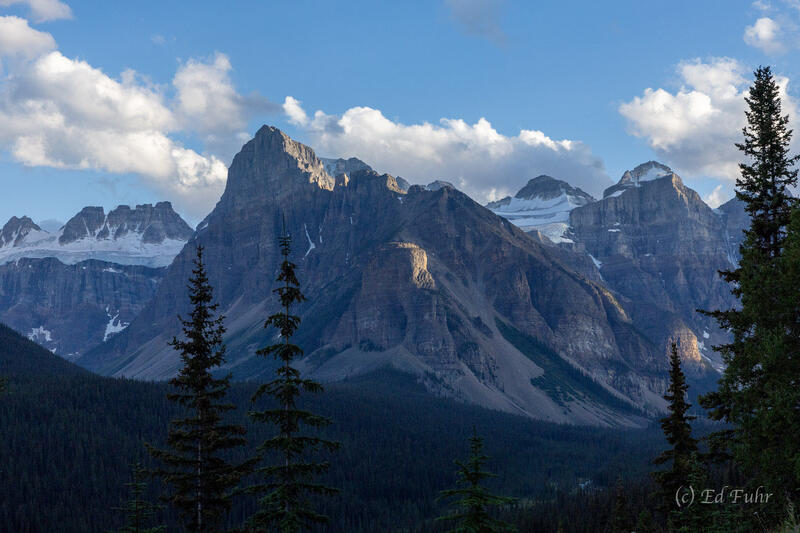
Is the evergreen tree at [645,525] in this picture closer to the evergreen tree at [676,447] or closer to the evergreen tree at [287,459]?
the evergreen tree at [676,447]

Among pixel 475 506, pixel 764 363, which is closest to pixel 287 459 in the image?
pixel 475 506

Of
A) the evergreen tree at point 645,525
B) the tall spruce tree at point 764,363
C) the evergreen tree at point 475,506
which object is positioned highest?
the tall spruce tree at point 764,363

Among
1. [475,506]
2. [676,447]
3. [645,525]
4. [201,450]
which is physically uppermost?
[201,450]

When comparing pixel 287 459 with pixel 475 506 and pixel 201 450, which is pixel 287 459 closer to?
pixel 201 450

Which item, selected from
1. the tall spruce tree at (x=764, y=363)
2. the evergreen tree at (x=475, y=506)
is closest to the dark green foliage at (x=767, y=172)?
the tall spruce tree at (x=764, y=363)

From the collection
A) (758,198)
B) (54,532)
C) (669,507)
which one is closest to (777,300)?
(758,198)

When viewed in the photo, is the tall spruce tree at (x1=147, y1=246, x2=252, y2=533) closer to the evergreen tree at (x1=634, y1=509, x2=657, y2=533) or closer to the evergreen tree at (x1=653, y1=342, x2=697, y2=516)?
the evergreen tree at (x1=653, y1=342, x2=697, y2=516)

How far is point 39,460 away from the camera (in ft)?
640

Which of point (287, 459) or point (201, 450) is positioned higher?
point (201, 450)

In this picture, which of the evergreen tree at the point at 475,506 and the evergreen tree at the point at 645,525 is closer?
the evergreen tree at the point at 475,506

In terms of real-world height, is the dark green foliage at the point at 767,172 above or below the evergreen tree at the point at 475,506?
above

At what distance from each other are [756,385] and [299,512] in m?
20.2

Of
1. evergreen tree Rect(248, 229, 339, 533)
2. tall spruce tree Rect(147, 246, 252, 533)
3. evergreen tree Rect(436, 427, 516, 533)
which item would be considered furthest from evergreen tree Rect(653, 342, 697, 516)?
tall spruce tree Rect(147, 246, 252, 533)

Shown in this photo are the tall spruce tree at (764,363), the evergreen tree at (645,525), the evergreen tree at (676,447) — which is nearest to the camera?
the tall spruce tree at (764,363)
